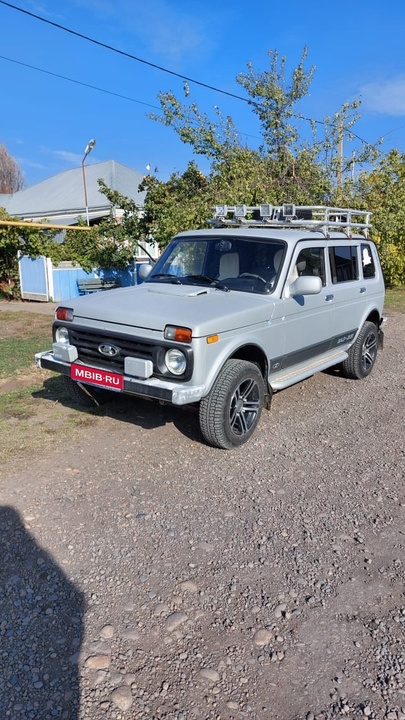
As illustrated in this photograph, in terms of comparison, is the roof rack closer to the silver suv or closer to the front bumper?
the silver suv

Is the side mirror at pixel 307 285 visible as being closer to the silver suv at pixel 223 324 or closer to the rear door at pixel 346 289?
the silver suv at pixel 223 324

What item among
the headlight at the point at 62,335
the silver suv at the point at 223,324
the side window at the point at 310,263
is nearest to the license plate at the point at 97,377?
the silver suv at the point at 223,324

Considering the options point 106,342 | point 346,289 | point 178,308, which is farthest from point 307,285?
point 106,342

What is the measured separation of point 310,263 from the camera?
5598mm

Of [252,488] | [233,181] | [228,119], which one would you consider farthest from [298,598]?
[228,119]

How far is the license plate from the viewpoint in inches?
168

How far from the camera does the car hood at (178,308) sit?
4.12 m

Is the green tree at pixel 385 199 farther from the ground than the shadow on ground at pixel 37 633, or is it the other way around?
the green tree at pixel 385 199

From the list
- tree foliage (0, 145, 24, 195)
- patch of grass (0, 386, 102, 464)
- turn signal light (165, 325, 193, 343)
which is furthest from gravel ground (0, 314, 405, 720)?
tree foliage (0, 145, 24, 195)

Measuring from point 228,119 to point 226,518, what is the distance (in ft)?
42.2

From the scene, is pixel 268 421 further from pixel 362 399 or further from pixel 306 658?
pixel 306 658

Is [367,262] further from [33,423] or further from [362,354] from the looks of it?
[33,423]

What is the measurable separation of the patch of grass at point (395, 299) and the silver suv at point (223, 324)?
8.20m

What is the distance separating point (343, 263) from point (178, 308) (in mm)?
2913
